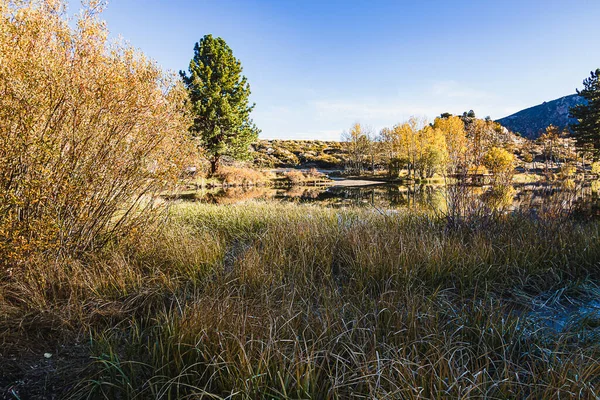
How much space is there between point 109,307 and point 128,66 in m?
2.96

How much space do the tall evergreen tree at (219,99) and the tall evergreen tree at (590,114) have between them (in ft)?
97.8

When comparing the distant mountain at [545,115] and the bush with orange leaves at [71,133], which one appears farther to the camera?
the distant mountain at [545,115]

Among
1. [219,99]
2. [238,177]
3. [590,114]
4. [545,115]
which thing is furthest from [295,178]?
[545,115]

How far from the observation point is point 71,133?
3217 mm

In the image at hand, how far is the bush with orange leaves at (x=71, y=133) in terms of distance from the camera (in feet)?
9.27

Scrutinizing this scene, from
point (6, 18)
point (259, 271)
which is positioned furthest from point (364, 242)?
point (6, 18)

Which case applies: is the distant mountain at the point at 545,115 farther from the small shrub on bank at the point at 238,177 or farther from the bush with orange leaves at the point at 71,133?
the bush with orange leaves at the point at 71,133

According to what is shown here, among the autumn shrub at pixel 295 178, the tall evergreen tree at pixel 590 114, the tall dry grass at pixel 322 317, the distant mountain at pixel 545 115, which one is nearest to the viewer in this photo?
the tall dry grass at pixel 322 317

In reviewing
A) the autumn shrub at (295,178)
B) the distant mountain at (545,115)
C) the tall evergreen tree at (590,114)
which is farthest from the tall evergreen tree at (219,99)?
the distant mountain at (545,115)

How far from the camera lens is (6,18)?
3.00 metres

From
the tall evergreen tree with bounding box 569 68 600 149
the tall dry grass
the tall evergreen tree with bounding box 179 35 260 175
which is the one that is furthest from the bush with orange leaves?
the tall evergreen tree with bounding box 569 68 600 149

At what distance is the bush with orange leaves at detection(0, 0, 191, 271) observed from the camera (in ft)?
9.27

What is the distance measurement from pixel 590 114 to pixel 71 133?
124 ft

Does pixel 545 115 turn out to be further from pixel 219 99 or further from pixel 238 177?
pixel 219 99
